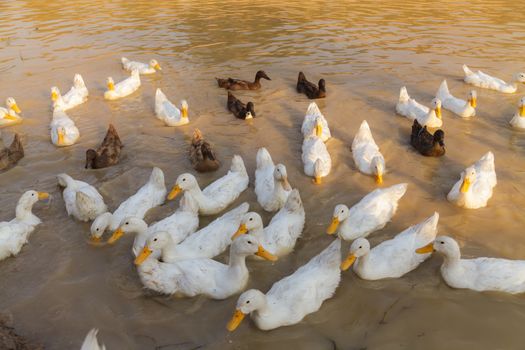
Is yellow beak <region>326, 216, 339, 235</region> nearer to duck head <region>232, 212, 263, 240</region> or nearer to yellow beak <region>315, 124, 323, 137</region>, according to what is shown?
duck head <region>232, 212, 263, 240</region>

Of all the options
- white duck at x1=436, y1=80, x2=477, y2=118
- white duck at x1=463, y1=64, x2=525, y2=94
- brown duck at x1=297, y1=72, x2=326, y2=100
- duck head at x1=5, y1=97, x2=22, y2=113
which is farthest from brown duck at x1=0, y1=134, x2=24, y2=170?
white duck at x1=463, y1=64, x2=525, y2=94

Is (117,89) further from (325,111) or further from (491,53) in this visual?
(491,53)

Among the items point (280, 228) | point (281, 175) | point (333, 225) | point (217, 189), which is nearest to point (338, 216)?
point (333, 225)

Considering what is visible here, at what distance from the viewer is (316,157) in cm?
683

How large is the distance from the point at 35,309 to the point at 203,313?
187 cm

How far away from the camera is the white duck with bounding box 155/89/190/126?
28.4ft

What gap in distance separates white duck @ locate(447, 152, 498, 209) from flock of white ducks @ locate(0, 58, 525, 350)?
1 centimetres

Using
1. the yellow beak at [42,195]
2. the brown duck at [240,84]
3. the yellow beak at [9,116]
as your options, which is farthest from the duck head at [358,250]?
the yellow beak at [9,116]

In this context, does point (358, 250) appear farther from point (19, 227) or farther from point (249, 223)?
point (19, 227)

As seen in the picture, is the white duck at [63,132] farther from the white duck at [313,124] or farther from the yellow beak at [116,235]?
the white duck at [313,124]

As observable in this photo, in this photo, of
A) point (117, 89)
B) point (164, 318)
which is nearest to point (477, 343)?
point (164, 318)

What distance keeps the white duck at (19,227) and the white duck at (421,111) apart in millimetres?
6963

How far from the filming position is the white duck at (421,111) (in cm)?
803

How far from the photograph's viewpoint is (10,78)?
464 inches
